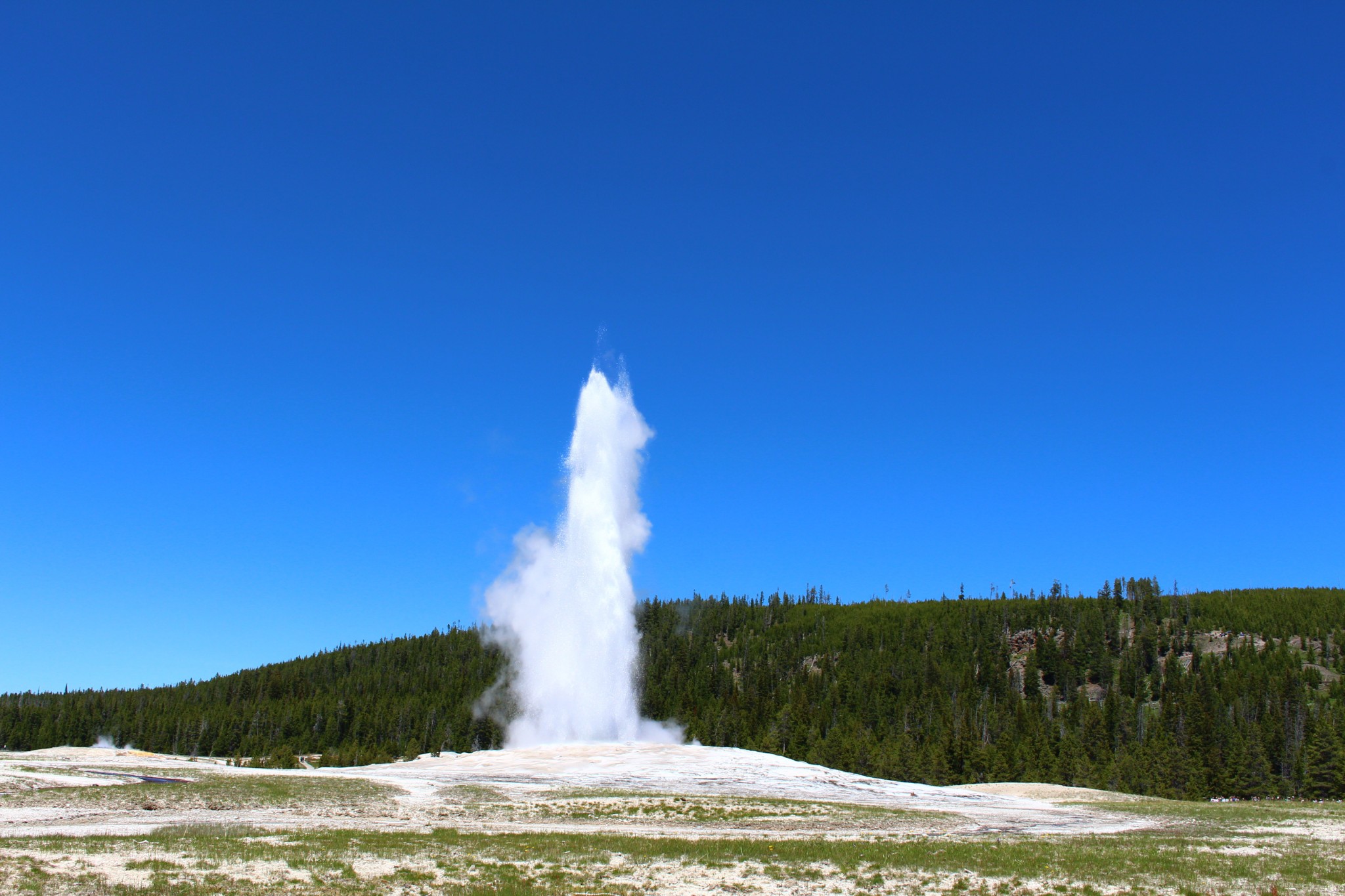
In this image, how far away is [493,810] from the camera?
43.7 metres

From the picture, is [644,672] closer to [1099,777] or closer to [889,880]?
[1099,777]

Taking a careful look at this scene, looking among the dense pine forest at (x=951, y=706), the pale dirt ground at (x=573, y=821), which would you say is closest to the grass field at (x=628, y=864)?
the pale dirt ground at (x=573, y=821)

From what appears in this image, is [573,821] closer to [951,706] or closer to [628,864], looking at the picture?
[628,864]

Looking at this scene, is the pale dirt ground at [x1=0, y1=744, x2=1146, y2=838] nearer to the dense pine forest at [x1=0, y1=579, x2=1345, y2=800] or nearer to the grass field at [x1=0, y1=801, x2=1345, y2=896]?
the grass field at [x1=0, y1=801, x2=1345, y2=896]

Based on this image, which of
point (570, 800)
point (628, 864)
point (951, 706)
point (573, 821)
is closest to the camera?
point (628, 864)

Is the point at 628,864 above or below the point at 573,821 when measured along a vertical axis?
above

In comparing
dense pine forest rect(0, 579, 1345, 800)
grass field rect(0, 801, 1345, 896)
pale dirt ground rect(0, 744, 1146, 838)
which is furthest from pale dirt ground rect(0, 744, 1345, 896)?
dense pine forest rect(0, 579, 1345, 800)

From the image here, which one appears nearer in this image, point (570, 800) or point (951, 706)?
point (570, 800)

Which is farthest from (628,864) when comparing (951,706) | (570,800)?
(951,706)

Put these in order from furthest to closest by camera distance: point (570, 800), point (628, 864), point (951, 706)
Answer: point (951, 706), point (570, 800), point (628, 864)

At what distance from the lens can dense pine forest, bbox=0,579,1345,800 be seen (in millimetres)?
103375

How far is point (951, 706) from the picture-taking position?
14450 cm

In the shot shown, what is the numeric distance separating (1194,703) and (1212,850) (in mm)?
107841

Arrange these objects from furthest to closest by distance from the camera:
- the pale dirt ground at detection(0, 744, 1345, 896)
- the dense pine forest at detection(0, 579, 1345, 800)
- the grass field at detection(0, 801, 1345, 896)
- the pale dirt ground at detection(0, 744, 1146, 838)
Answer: the dense pine forest at detection(0, 579, 1345, 800) < the pale dirt ground at detection(0, 744, 1146, 838) < the pale dirt ground at detection(0, 744, 1345, 896) < the grass field at detection(0, 801, 1345, 896)
